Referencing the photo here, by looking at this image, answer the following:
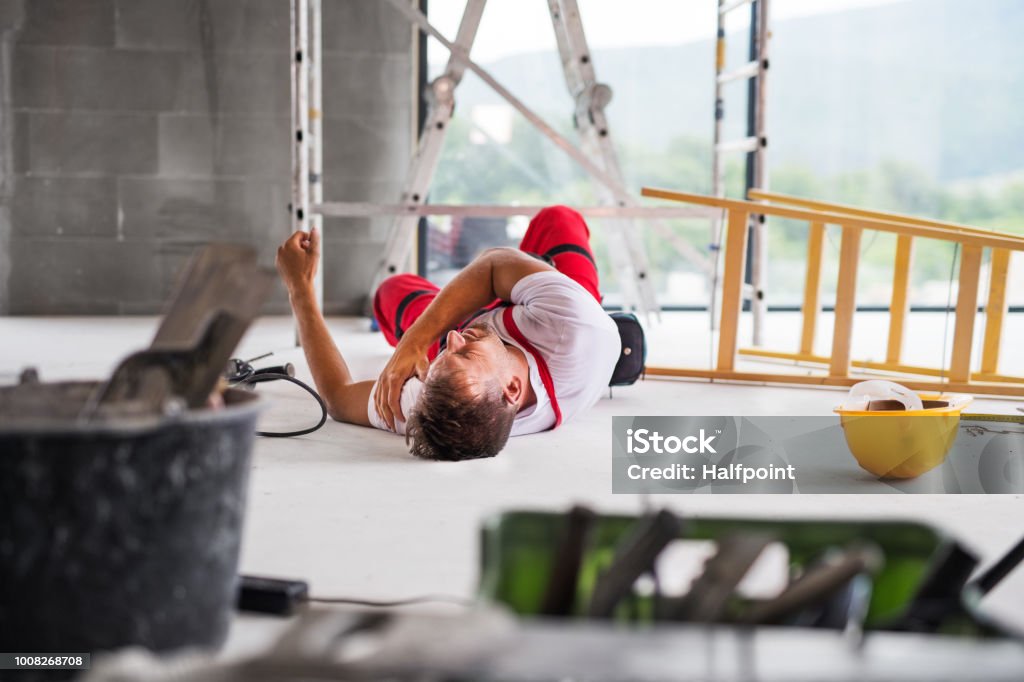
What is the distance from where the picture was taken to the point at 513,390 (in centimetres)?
217

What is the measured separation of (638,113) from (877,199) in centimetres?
192

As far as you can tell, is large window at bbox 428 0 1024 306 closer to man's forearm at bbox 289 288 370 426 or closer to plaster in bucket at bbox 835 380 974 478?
man's forearm at bbox 289 288 370 426

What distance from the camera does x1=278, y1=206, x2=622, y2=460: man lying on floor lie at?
78.9 inches

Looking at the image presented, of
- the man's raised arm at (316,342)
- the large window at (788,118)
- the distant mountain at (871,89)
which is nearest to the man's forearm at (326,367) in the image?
the man's raised arm at (316,342)

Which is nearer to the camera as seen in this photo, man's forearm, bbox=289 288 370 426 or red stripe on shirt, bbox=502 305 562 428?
red stripe on shirt, bbox=502 305 562 428

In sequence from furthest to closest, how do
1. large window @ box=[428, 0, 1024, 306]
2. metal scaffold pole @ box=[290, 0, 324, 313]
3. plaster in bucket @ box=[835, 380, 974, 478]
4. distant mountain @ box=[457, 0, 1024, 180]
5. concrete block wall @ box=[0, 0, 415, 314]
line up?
distant mountain @ box=[457, 0, 1024, 180] < large window @ box=[428, 0, 1024, 306] < concrete block wall @ box=[0, 0, 415, 314] < metal scaffold pole @ box=[290, 0, 324, 313] < plaster in bucket @ box=[835, 380, 974, 478]

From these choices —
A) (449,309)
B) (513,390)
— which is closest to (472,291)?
(449,309)

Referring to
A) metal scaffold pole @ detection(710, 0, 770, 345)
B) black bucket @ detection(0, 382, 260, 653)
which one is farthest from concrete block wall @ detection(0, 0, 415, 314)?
black bucket @ detection(0, 382, 260, 653)

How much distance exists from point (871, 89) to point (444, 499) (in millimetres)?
5829

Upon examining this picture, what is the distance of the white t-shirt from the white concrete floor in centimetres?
8

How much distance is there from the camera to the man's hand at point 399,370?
228cm

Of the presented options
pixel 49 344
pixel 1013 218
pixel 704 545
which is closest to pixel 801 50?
pixel 1013 218

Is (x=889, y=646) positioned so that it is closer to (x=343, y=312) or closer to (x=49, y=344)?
(x=49, y=344)

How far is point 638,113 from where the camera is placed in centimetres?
628
